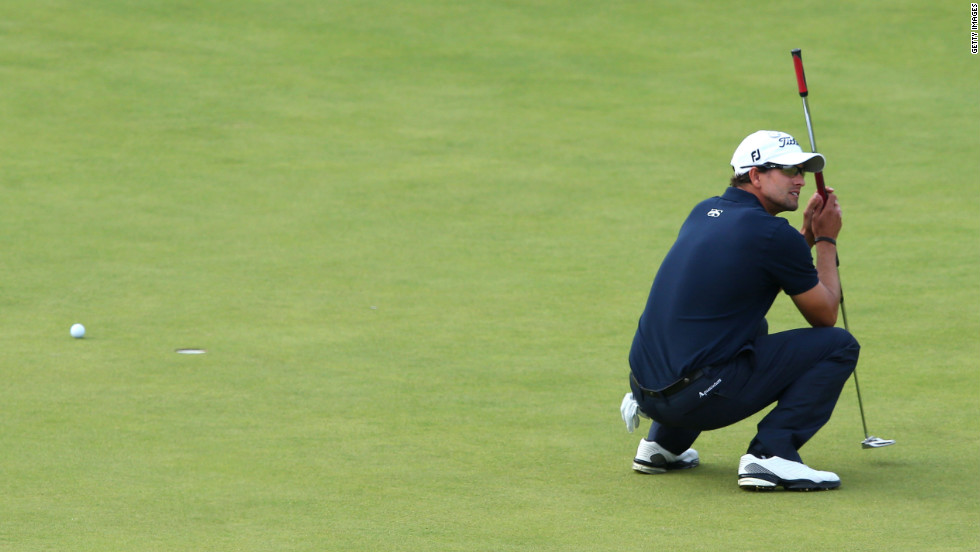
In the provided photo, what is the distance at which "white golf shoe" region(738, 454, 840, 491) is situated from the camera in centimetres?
564

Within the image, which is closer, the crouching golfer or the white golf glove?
the crouching golfer

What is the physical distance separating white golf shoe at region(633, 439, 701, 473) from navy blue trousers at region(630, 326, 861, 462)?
0.72 ft

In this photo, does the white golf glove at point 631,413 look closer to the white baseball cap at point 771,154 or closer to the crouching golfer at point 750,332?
the crouching golfer at point 750,332

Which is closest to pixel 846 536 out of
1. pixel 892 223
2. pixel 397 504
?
pixel 397 504

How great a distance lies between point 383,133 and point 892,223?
4.78 m

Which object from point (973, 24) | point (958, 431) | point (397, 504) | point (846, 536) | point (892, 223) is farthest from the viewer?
point (973, 24)

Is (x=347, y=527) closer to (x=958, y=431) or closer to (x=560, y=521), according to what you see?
(x=560, y=521)

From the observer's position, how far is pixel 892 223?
35.0 ft

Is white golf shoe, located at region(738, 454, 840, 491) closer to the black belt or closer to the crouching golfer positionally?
the crouching golfer

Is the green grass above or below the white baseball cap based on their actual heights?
below

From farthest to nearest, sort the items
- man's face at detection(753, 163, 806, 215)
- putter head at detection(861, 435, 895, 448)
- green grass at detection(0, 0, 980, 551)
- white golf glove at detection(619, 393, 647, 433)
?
putter head at detection(861, 435, 895, 448) < white golf glove at detection(619, 393, 647, 433) < man's face at detection(753, 163, 806, 215) < green grass at detection(0, 0, 980, 551)

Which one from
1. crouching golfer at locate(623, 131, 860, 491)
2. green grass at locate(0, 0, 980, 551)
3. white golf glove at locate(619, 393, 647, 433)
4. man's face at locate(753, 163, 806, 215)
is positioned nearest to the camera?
green grass at locate(0, 0, 980, 551)

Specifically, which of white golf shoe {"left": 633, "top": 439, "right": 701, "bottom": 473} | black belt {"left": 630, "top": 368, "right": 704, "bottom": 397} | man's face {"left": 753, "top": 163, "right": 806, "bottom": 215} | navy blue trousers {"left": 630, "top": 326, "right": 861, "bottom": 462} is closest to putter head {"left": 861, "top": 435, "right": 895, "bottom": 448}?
navy blue trousers {"left": 630, "top": 326, "right": 861, "bottom": 462}

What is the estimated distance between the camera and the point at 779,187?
5.75 metres
